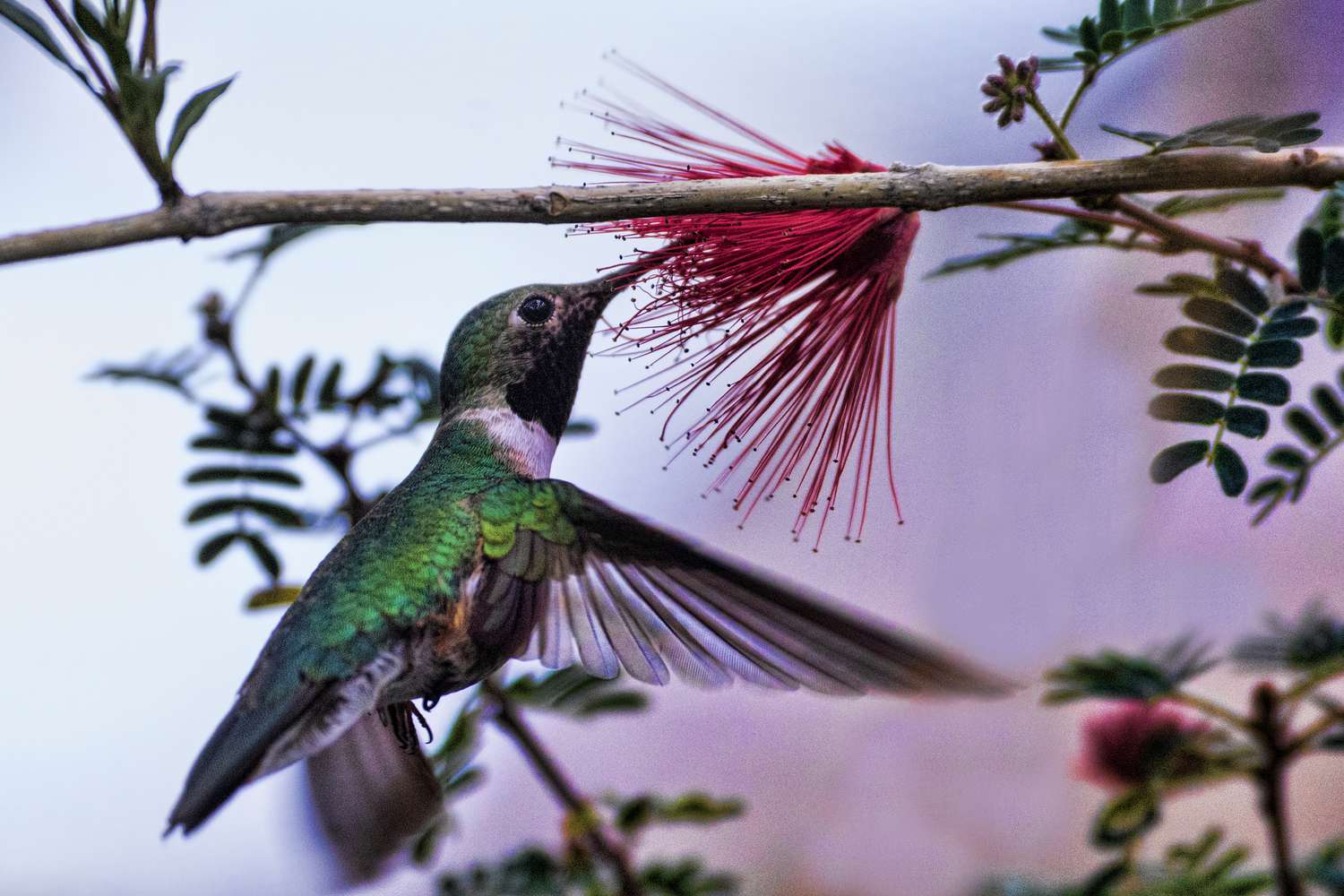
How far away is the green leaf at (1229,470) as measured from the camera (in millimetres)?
773

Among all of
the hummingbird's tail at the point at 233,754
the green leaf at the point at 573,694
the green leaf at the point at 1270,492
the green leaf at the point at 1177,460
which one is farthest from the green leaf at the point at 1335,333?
the hummingbird's tail at the point at 233,754

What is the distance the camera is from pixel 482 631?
731 mm

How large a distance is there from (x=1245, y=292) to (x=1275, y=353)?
1.9 inches

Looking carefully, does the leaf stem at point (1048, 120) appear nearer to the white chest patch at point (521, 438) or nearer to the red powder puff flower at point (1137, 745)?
the white chest patch at point (521, 438)

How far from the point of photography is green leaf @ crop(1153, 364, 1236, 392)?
0.82 m

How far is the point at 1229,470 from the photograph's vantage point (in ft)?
2.56

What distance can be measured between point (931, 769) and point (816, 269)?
184 cm

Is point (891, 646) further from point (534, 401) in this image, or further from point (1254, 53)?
point (1254, 53)

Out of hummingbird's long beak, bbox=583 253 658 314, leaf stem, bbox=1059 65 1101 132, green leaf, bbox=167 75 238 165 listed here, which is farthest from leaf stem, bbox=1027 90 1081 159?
green leaf, bbox=167 75 238 165

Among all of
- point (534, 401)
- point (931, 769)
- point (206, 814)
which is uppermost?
point (534, 401)

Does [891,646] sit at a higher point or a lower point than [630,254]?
lower

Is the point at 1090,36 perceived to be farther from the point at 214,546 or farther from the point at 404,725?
the point at 214,546

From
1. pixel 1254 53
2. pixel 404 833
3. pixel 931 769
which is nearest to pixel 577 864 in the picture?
pixel 404 833

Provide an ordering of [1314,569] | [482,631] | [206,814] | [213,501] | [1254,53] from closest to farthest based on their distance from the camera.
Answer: [206,814] → [482,631] → [213,501] → [1314,569] → [1254,53]
